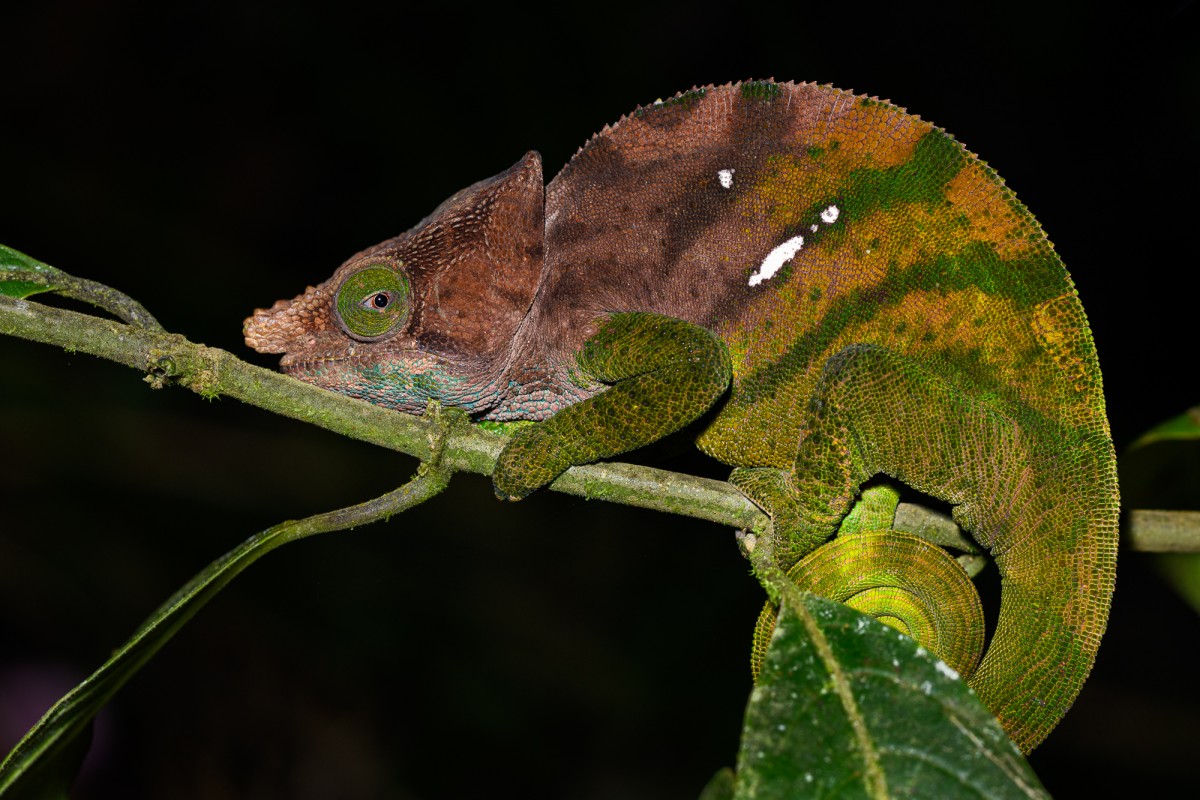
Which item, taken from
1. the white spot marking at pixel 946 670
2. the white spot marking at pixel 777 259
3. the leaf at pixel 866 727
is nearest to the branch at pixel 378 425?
the white spot marking at pixel 777 259

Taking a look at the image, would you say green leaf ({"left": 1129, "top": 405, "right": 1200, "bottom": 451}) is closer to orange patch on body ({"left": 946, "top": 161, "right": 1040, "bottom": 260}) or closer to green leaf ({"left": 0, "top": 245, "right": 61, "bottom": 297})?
orange patch on body ({"left": 946, "top": 161, "right": 1040, "bottom": 260})

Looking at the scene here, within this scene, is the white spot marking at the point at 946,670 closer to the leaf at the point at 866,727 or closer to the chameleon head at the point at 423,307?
the leaf at the point at 866,727

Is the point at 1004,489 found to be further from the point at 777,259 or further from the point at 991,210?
the point at 777,259

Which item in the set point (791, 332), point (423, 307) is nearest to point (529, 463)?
point (423, 307)

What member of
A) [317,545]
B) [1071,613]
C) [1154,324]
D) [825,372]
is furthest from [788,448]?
A: [1154,324]

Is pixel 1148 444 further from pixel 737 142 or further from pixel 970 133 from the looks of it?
pixel 970 133
